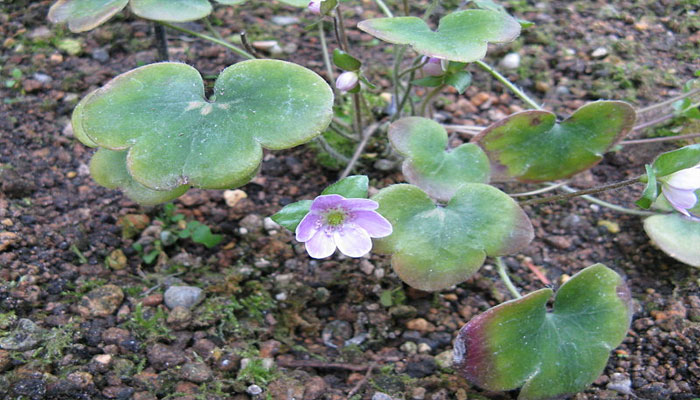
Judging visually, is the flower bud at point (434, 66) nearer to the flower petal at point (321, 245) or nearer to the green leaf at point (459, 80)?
the green leaf at point (459, 80)

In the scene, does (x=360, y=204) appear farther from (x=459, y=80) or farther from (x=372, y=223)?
(x=459, y=80)

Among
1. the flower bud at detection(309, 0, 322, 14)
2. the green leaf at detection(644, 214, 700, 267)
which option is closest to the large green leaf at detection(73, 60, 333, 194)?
the flower bud at detection(309, 0, 322, 14)

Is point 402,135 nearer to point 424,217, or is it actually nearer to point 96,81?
Result: point 424,217

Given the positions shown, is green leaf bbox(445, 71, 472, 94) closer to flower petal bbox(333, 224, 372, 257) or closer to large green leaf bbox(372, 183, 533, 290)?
large green leaf bbox(372, 183, 533, 290)

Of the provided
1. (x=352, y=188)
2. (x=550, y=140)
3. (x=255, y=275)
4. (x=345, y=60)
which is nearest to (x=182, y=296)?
(x=255, y=275)

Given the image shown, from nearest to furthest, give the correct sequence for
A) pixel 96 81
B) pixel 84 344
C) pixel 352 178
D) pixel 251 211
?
pixel 352 178 < pixel 84 344 < pixel 251 211 < pixel 96 81

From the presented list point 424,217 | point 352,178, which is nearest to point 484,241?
point 424,217
